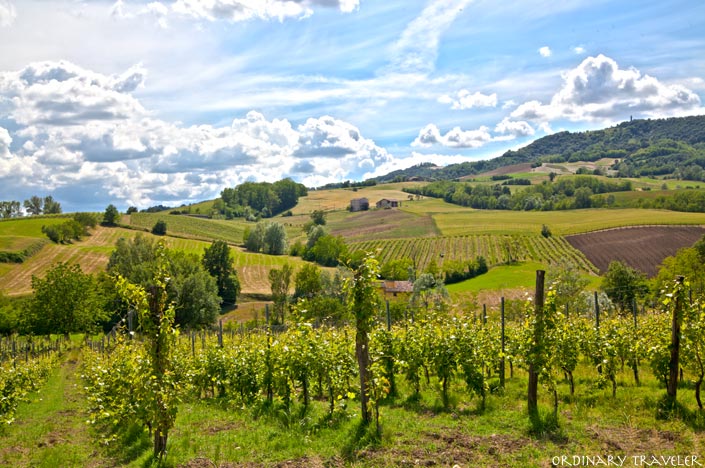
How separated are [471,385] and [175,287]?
167ft

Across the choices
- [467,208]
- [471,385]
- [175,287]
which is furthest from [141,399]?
[467,208]

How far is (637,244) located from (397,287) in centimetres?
3912

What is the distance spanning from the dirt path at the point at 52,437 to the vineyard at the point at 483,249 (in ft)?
202

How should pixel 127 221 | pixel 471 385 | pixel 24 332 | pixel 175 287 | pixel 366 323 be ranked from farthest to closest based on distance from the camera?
pixel 127 221 < pixel 175 287 < pixel 24 332 < pixel 471 385 < pixel 366 323

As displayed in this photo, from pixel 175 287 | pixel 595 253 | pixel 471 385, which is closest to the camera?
pixel 471 385

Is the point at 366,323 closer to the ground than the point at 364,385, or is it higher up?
higher up

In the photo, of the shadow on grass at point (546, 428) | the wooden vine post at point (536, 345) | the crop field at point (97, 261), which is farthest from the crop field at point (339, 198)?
the shadow on grass at point (546, 428)

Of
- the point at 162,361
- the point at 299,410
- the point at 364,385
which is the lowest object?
the point at 299,410

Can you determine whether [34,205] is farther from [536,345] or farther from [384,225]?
[536,345]

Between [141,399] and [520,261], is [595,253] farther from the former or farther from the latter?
[141,399]

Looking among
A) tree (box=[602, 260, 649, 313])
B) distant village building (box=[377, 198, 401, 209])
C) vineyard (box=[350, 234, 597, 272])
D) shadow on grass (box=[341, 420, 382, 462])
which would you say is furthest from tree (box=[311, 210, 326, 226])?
shadow on grass (box=[341, 420, 382, 462])

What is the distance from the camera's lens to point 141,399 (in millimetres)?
9273

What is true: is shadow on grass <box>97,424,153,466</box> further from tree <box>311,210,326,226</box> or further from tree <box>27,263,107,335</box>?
tree <box>311,210,326,226</box>

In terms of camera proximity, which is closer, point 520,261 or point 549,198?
point 520,261
